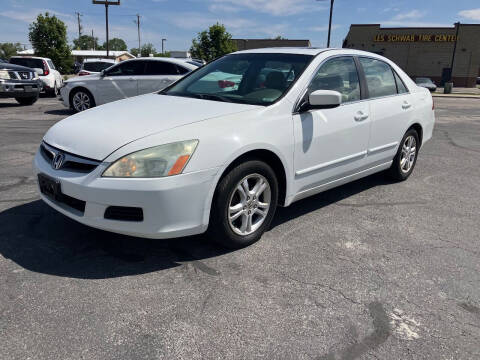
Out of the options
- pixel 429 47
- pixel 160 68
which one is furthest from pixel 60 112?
pixel 429 47

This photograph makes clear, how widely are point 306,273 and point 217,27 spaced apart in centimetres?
5036

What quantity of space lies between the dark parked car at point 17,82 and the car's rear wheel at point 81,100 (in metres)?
2.56

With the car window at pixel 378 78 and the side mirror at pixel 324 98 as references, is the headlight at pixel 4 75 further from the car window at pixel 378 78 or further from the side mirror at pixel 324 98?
the side mirror at pixel 324 98

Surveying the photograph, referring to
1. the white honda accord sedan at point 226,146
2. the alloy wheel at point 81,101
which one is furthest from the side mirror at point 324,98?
the alloy wheel at point 81,101

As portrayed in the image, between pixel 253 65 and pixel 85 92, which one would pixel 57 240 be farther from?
pixel 85 92

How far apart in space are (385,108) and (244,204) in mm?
2251

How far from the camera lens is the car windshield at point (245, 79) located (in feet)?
11.9

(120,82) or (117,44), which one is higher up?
(117,44)

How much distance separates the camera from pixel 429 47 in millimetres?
47844

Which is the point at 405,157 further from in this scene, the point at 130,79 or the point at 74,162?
the point at 130,79

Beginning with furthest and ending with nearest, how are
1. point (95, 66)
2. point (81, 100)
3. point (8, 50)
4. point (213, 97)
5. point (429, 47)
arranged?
point (8, 50) < point (429, 47) < point (95, 66) < point (81, 100) < point (213, 97)

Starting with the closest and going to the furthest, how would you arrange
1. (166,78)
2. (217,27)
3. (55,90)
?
(166,78) → (55,90) → (217,27)

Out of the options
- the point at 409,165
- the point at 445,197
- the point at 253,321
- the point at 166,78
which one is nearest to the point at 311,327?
the point at 253,321

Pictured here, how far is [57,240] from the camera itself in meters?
3.36
